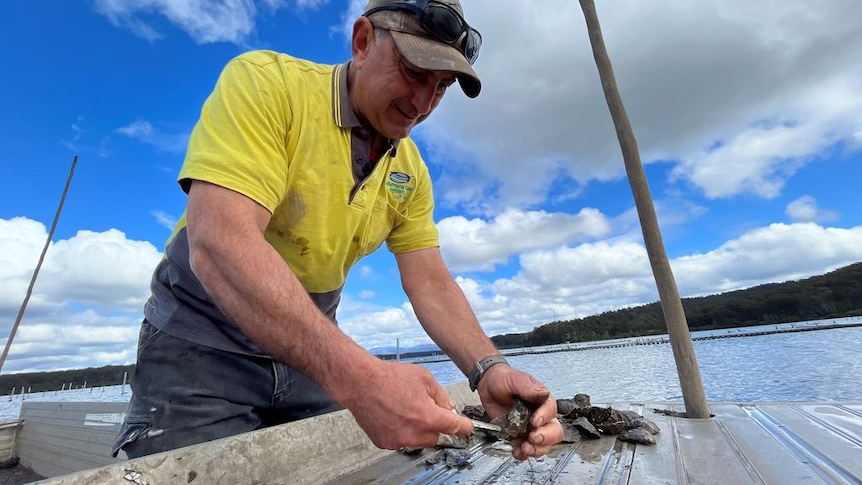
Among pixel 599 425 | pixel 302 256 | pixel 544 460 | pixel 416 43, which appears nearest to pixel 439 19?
pixel 416 43

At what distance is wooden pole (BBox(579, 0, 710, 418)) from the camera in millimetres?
3525

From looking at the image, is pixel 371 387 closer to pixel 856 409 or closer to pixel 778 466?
pixel 778 466

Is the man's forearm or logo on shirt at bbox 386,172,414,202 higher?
logo on shirt at bbox 386,172,414,202

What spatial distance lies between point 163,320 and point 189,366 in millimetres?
206

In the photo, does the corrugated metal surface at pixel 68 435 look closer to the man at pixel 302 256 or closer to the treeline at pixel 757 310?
the man at pixel 302 256

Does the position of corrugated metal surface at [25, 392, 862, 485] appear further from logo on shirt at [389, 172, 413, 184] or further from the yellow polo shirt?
logo on shirt at [389, 172, 413, 184]

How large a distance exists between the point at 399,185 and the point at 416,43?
664 millimetres

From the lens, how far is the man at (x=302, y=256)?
3.15 ft

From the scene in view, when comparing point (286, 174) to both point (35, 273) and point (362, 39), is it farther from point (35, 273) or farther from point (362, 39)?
point (35, 273)

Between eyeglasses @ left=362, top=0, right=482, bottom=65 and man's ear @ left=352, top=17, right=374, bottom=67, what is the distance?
0.04m

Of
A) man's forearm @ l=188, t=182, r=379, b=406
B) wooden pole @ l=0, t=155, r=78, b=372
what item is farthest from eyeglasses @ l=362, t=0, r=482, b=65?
wooden pole @ l=0, t=155, r=78, b=372

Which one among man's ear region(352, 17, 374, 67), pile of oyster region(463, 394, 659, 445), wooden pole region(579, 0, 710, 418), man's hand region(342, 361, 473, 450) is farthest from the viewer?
wooden pole region(579, 0, 710, 418)

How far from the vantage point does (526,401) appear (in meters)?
1.49

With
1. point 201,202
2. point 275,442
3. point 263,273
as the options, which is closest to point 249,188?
point 201,202
